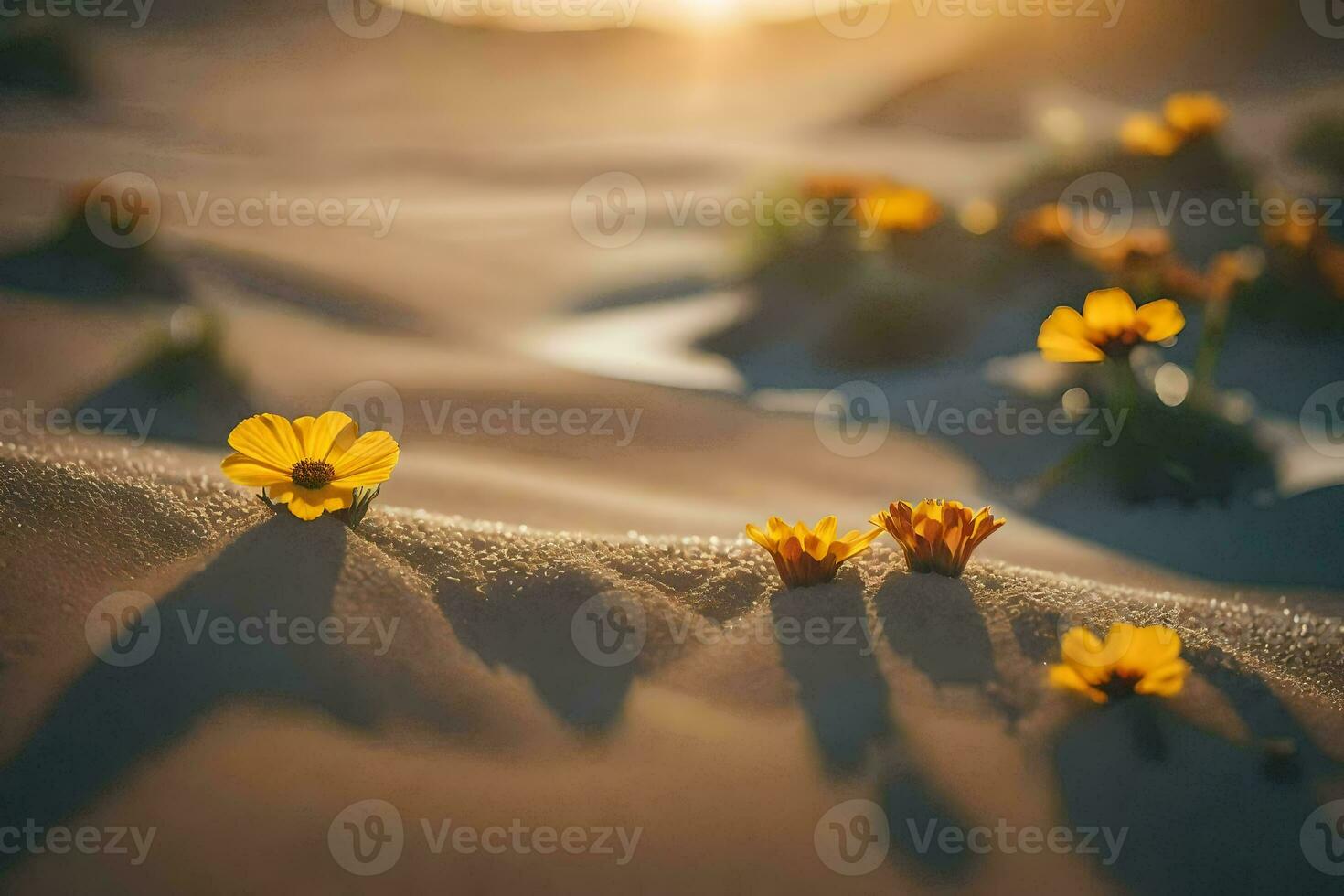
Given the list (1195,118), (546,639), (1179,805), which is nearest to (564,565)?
(546,639)

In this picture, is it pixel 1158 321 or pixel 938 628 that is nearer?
pixel 938 628

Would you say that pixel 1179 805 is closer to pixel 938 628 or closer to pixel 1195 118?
pixel 938 628

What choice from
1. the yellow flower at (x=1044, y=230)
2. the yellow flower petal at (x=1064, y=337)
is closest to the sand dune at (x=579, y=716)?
A: the yellow flower petal at (x=1064, y=337)

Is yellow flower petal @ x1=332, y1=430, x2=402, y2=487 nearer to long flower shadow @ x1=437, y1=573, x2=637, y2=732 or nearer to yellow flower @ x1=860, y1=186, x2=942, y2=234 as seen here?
long flower shadow @ x1=437, y1=573, x2=637, y2=732

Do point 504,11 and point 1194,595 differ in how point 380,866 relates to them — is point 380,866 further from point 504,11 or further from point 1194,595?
point 504,11

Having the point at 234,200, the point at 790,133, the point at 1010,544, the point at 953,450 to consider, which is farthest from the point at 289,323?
the point at 790,133

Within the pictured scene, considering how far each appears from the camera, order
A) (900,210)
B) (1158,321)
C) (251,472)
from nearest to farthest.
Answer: (251,472) → (1158,321) → (900,210)
